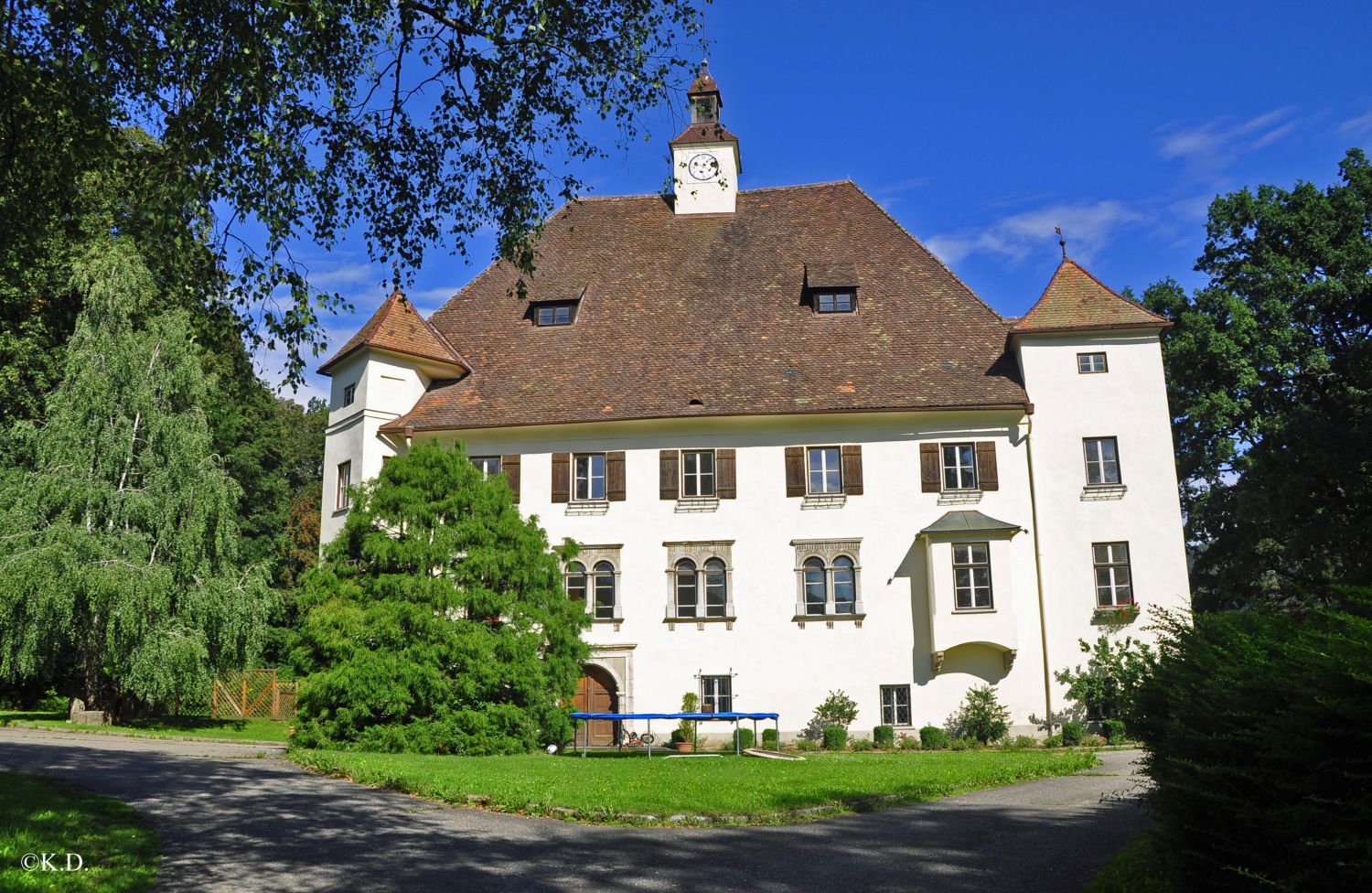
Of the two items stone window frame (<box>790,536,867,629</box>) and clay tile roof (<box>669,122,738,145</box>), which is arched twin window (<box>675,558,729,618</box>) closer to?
stone window frame (<box>790,536,867,629</box>)

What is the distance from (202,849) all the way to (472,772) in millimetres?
5609

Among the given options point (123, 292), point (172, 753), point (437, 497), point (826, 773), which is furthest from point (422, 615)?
point (123, 292)

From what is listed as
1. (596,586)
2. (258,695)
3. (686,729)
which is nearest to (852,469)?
(596,586)

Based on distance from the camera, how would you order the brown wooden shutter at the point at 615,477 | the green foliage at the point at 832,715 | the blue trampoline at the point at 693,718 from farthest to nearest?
1. the brown wooden shutter at the point at 615,477
2. the green foliage at the point at 832,715
3. the blue trampoline at the point at 693,718

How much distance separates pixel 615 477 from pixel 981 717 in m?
10.5

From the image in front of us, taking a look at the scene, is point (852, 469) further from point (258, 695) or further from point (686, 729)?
point (258, 695)

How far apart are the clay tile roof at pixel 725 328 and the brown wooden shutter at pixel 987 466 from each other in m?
1.08

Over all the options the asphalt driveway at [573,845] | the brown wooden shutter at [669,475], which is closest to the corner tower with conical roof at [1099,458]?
the brown wooden shutter at [669,475]

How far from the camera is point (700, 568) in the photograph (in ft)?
86.3

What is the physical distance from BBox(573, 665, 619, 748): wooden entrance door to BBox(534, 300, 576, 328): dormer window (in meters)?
9.73

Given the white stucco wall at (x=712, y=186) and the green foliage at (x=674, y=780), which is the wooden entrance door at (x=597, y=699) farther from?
the white stucco wall at (x=712, y=186)

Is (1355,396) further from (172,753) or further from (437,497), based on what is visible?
(172,753)

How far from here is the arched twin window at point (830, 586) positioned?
25734 millimetres

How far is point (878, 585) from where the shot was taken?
25.7 metres
